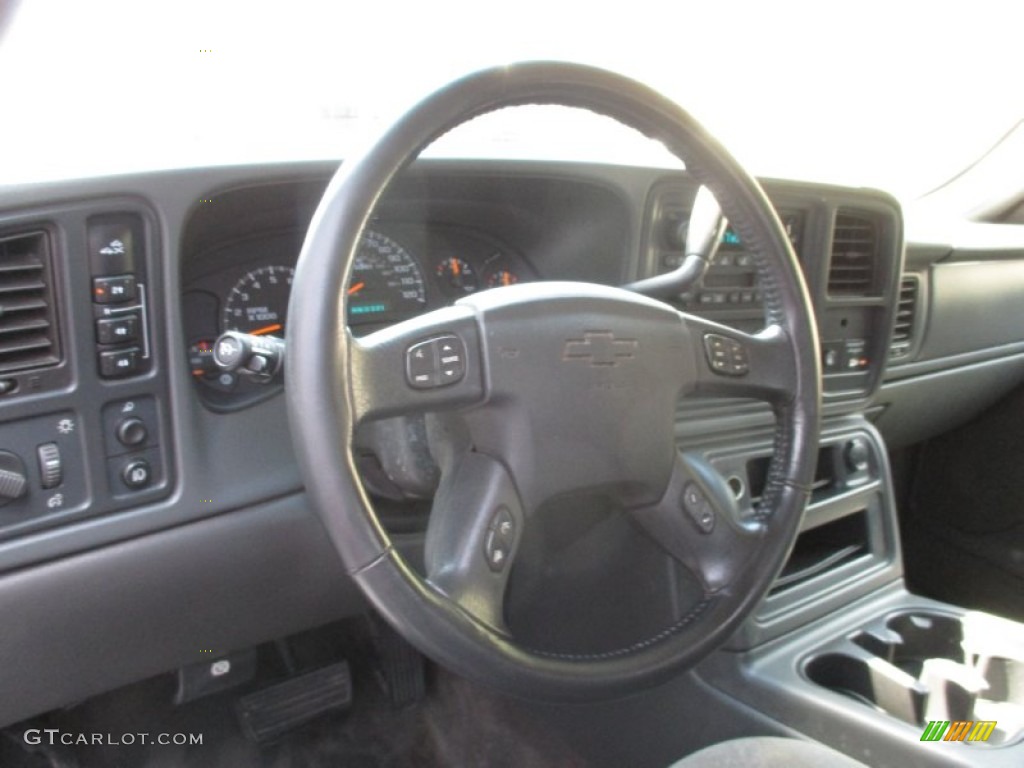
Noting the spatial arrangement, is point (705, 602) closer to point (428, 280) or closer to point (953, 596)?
point (428, 280)

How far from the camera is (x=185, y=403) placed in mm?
1235

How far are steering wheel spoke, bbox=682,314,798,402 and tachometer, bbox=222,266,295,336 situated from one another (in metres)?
0.57

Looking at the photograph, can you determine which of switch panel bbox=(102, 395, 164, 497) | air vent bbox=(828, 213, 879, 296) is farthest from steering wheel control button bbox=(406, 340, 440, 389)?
air vent bbox=(828, 213, 879, 296)

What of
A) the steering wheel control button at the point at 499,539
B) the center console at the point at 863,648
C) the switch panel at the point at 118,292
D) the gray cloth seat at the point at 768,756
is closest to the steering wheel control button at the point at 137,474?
the switch panel at the point at 118,292

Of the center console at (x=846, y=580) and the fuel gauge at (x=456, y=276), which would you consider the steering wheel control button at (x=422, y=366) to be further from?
the center console at (x=846, y=580)

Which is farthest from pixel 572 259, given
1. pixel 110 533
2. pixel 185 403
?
pixel 110 533

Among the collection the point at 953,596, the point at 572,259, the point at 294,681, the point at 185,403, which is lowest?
the point at 953,596

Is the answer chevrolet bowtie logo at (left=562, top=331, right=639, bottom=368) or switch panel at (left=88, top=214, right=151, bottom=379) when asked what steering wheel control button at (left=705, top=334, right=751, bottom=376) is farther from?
switch panel at (left=88, top=214, right=151, bottom=379)

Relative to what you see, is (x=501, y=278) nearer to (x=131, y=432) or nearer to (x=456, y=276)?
(x=456, y=276)

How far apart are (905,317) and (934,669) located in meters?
0.97

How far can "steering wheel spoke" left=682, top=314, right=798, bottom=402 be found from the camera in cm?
121

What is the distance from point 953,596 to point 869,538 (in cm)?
88

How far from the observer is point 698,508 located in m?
1.22

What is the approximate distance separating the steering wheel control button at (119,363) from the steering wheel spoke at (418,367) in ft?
1.23
